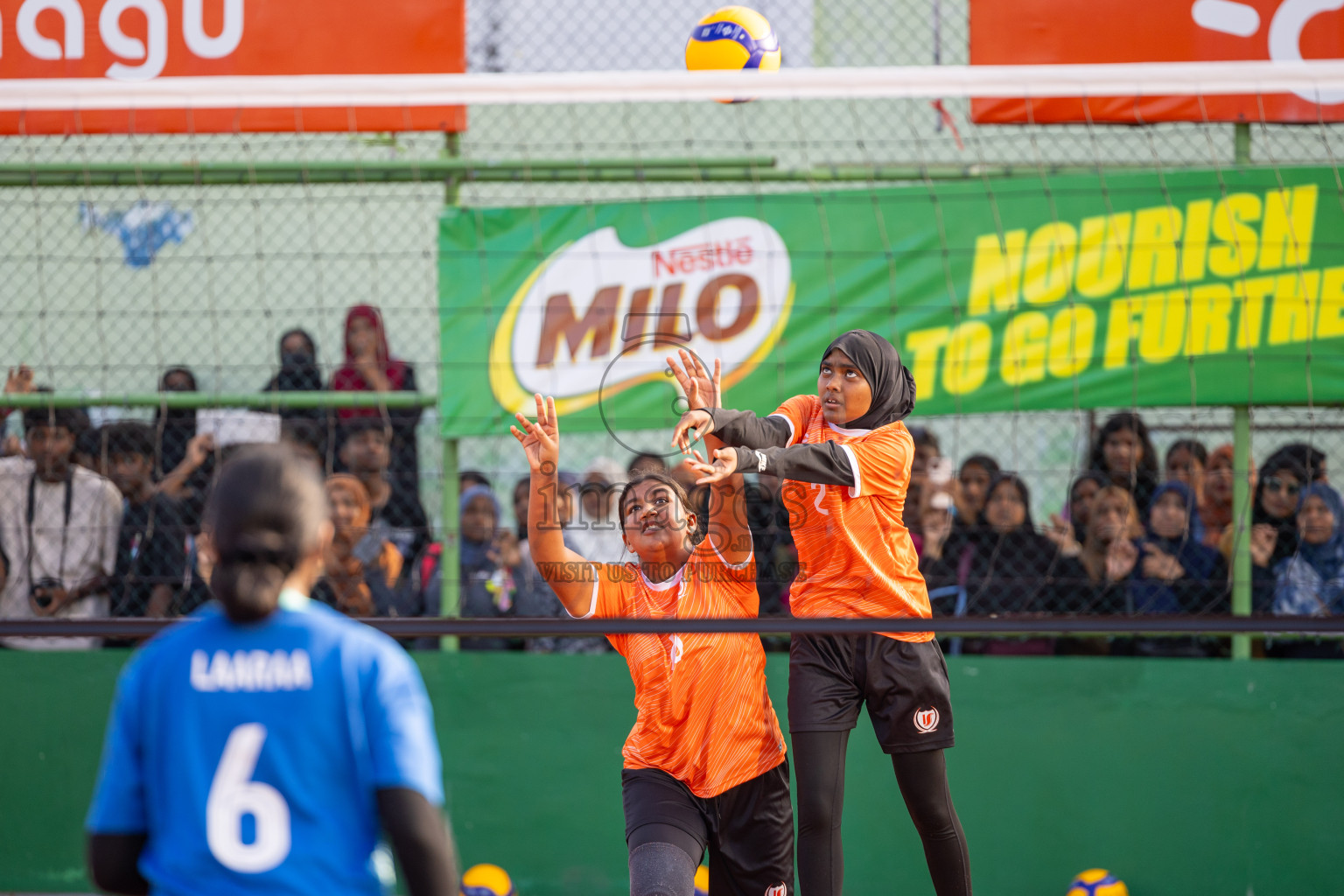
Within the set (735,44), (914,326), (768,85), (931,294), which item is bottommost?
(914,326)

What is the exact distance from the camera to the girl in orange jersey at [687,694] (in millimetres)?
3242

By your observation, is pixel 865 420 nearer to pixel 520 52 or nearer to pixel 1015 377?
pixel 1015 377

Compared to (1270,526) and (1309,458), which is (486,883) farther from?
(1309,458)

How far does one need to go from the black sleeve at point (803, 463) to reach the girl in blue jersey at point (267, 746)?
66.2 inches

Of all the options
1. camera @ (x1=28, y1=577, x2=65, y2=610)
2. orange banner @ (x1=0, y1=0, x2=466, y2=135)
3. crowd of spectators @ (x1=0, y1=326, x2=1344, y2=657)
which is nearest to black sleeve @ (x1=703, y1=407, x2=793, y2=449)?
crowd of spectators @ (x1=0, y1=326, x2=1344, y2=657)

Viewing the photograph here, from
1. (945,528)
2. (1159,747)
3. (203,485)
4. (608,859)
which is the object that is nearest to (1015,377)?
(945,528)

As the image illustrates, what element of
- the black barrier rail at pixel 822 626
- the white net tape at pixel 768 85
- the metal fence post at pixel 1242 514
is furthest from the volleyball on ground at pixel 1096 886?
the white net tape at pixel 768 85

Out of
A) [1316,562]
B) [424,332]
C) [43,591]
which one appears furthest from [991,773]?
[43,591]

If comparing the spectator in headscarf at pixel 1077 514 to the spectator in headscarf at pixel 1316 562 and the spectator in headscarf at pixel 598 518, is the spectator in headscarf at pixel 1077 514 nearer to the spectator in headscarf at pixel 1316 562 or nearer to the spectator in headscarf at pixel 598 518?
the spectator in headscarf at pixel 1316 562

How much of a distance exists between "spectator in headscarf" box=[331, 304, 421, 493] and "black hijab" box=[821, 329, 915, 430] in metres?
2.47

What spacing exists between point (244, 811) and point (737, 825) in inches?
77.4

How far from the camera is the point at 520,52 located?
586 centimetres

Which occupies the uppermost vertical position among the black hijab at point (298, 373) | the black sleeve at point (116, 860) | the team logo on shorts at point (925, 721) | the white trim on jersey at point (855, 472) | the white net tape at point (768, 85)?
the white net tape at point (768, 85)

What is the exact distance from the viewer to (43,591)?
5.18 meters
